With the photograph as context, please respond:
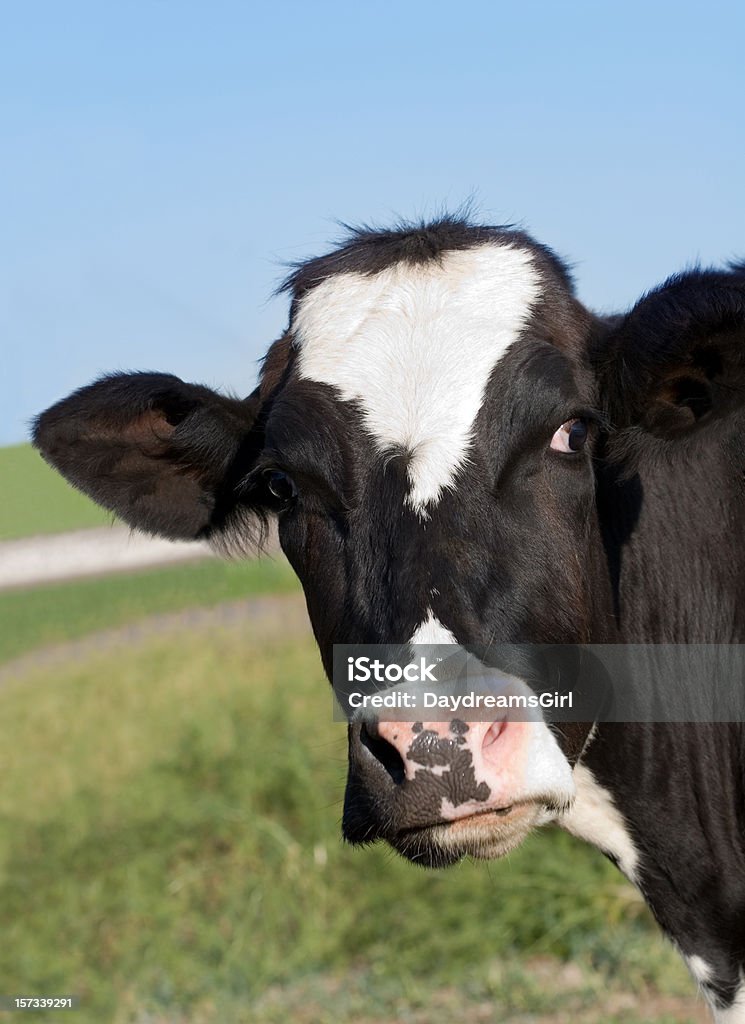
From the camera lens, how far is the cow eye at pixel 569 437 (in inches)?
133

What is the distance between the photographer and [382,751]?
2.90m

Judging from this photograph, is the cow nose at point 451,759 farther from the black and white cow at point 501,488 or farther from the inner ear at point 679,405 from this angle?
the inner ear at point 679,405

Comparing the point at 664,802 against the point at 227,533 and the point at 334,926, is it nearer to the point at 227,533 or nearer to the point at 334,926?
the point at 227,533

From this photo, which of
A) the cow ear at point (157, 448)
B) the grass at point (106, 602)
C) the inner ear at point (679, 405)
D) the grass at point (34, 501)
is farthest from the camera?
the grass at point (106, 602)

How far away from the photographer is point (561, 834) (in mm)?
6656

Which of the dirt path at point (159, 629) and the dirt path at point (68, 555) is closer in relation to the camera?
the dirt path at point (68, 555)

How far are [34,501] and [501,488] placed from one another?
138 inches

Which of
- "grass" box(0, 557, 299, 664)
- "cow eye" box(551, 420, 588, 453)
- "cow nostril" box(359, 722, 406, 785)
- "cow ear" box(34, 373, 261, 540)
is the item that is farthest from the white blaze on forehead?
"grass" box(0, 557, 299, 664)

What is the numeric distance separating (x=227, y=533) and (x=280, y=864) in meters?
3.25

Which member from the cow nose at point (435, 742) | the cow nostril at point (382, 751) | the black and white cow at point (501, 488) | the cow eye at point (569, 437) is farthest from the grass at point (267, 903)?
the cow nose at point (435, 742)

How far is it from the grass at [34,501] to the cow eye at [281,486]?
87 centimetres

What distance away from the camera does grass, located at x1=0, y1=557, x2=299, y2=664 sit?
369 inches
